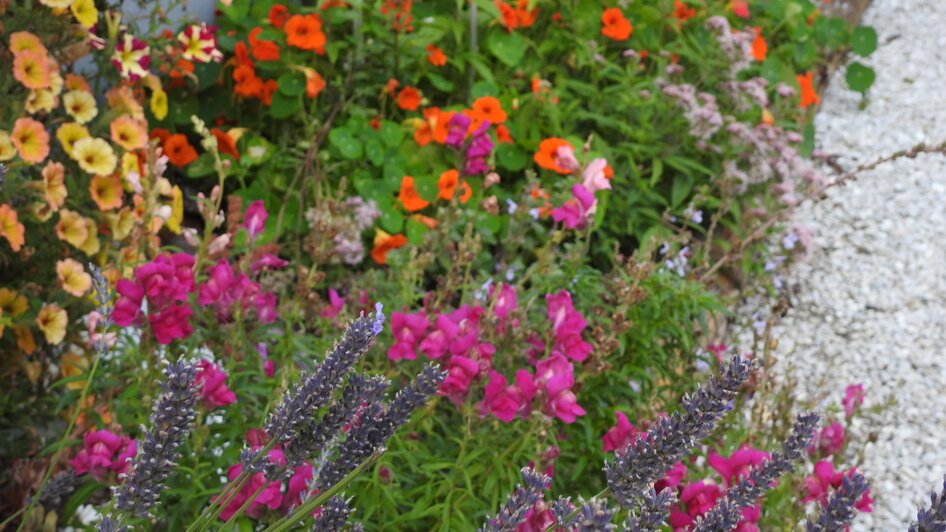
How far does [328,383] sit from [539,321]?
4.52 ft

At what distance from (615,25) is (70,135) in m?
2.25

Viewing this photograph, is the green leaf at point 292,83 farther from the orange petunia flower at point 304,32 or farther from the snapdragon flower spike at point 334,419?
the snapdragon flower spike at point 334,419

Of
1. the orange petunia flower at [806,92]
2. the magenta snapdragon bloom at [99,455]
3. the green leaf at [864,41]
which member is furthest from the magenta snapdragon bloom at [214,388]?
the green leaf at [864,41]

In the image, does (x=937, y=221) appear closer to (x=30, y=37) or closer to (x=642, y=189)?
(x=642, y=189)

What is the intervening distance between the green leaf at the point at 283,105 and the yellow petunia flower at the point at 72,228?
1.34 metres

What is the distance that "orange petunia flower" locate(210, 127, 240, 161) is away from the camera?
3594mm

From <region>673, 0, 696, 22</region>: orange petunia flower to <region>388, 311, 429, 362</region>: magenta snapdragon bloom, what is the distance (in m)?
2.86

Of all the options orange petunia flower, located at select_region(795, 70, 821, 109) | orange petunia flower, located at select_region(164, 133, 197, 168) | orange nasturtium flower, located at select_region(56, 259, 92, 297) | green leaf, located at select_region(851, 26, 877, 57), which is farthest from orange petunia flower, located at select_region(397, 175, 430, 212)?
green leaf, located at select_region(851, 26, 877, 57)

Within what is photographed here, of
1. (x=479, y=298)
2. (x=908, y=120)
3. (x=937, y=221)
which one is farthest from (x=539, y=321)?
(x=908, y=120)

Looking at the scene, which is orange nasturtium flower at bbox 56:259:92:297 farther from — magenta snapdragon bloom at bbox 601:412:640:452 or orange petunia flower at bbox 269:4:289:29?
orange petunia flower at bbox 269:4:289:29

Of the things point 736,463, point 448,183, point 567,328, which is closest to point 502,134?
point 448,183

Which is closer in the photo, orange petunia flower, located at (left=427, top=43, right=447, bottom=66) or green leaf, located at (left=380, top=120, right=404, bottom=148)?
green leaf, located at (left=380, top=120, right=404, bottom=148)

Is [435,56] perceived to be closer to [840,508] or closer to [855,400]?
[855,400]

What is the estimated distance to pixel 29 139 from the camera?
2326 millimetres
